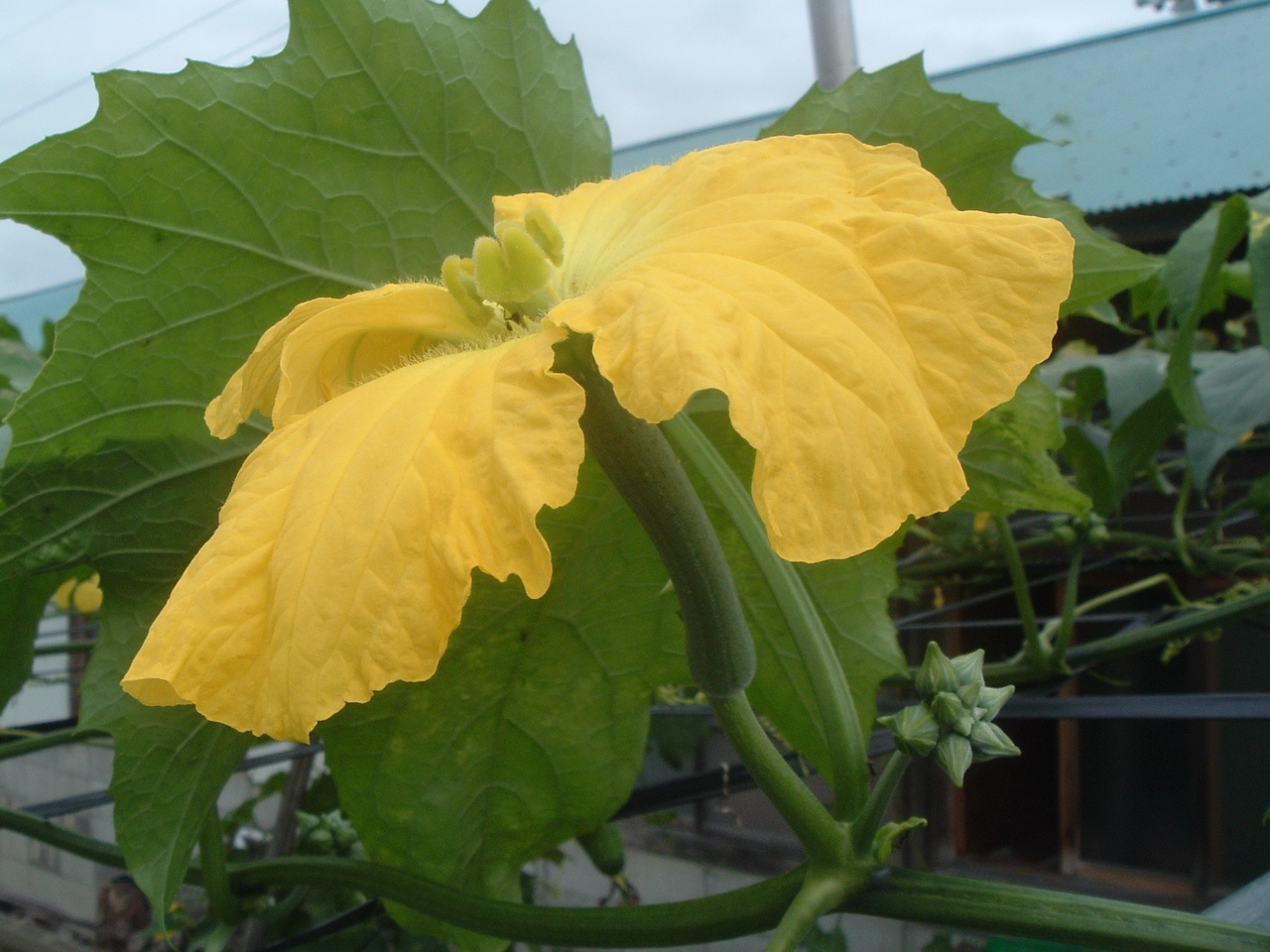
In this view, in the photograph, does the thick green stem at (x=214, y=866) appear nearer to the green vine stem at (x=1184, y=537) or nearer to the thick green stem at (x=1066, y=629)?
the thick green stem at (x=1066, y=629)

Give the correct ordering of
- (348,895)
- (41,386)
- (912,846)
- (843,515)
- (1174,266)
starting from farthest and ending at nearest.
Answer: (912,846) → (348,895) → (1174,266) → (41,386) → (843,515)

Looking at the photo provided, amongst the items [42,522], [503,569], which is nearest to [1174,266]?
[503,569]

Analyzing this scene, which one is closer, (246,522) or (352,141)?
(246,522)

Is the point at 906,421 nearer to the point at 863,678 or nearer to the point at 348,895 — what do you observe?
the point at 863,678

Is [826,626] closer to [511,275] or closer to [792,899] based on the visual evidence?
[792,899]

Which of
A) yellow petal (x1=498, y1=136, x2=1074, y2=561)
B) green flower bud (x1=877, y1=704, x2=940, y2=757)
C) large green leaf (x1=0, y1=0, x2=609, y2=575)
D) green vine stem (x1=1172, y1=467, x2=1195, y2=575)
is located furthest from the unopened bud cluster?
green vine stem (x1=1172, y1=467, x2=1195, y2=575)

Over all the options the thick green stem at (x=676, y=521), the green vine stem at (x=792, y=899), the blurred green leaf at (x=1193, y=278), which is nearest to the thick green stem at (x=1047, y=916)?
the green vine stem at (x=792, y=899)
